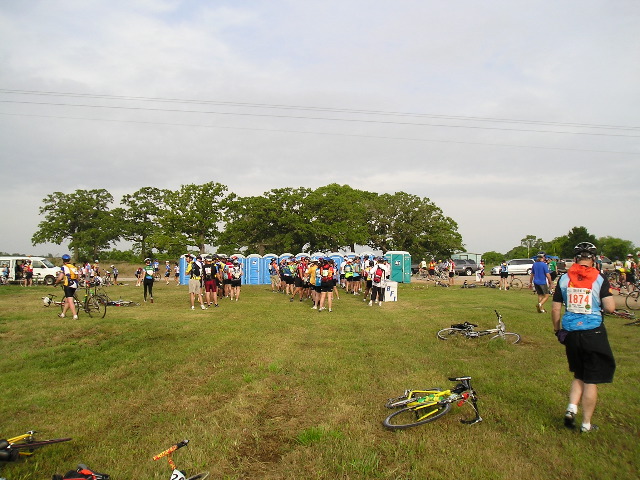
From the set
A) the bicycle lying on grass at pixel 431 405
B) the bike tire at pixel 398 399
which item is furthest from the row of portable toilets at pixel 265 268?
the bicycle lying on grass at pixel 431 405

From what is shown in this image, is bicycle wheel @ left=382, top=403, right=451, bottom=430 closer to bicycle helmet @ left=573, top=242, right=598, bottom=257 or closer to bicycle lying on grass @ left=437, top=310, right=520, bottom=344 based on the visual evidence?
bicycle helmet @ left=573, top=242, right=598, bottom=257

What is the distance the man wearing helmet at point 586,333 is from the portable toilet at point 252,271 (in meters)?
28.9

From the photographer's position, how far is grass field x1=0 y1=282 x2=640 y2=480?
162 inches

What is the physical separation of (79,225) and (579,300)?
68.8m

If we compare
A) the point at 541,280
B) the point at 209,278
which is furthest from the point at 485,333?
the point at 209,278

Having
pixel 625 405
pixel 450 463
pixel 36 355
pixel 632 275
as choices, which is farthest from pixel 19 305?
pixel 632 275

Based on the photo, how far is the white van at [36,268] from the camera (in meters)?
31.1

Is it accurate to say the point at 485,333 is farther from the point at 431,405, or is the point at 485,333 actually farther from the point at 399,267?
the point at 399,267

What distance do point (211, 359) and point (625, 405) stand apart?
664 centimetres

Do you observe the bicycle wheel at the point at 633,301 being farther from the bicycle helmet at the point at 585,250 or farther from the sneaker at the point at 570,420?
the sneaker at the point at 570,420

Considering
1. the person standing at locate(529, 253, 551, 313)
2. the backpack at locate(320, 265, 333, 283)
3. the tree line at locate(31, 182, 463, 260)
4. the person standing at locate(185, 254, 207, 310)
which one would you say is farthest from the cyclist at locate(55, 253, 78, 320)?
the tree line at locate(31, 182, 463, 260)

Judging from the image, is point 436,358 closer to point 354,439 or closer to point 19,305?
point 354,439

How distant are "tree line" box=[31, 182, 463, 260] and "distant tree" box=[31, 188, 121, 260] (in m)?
0.13

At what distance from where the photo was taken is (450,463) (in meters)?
4.05
